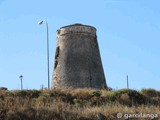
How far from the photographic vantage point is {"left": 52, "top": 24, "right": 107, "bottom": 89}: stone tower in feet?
106

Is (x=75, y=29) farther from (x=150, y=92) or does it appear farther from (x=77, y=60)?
(x=150, y=92)

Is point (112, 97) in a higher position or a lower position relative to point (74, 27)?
→ lower

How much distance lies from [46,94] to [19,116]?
941 centimetres

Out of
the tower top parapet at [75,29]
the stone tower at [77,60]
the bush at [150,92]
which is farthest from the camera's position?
the tower top parapet at [75,29]

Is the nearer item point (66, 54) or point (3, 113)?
point (3, 113)

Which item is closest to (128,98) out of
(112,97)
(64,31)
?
(112,97)

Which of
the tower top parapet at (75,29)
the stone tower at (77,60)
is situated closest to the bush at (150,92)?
the stone tower at (77,60)

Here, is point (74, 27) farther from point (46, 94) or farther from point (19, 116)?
point (19, 116)

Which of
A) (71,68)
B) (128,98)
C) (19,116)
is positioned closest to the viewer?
(19,116)

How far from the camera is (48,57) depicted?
3422cm

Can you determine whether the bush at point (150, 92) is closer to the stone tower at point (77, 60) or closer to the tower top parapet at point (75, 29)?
the stone tower at point (77, 60)

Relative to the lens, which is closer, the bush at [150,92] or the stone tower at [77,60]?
the bush at [150,92]

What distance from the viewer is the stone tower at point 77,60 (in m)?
32.3

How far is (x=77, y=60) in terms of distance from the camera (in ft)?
108
